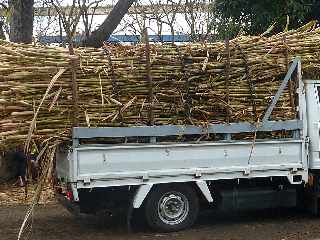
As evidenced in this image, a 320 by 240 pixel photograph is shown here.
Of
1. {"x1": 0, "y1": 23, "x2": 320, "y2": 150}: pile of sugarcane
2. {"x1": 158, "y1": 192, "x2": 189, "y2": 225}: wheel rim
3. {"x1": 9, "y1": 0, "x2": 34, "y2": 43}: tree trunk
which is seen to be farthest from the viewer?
{"x1": 9, "y1": 0, "x2": 34, "y2": 43}: tree trunk

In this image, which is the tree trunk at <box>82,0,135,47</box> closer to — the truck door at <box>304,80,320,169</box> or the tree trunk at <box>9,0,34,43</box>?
the tree trunk at <box>9,0,34,43</box>

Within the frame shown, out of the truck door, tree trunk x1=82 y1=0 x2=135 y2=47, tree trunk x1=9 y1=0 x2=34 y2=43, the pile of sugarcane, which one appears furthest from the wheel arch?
tree trunk x1=9 y1=0 x2=34 y2=43

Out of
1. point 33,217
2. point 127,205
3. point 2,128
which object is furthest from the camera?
point 33,217

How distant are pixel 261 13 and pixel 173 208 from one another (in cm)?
817

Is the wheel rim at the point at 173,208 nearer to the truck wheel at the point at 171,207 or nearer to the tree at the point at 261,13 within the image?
the truck wheel at the point at 171,207

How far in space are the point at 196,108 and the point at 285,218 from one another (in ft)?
7.42

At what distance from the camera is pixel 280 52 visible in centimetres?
881

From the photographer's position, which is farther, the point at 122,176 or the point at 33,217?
the point at 33,217

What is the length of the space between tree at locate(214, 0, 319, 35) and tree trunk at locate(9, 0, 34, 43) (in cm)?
512

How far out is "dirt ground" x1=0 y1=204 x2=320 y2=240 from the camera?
8.05 m

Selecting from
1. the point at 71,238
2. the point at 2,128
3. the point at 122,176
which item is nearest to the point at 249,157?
the point at 122,176

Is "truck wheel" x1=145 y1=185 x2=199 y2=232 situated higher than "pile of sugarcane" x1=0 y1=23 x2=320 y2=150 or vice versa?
"pile of sugarcane" x1=0 y1=23 x2=320 y2=150

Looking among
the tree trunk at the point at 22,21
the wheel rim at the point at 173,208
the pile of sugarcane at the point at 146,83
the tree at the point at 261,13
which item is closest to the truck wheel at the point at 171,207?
the wheel rim at the point at 173,208

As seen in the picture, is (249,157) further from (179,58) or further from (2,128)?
(2,128)
